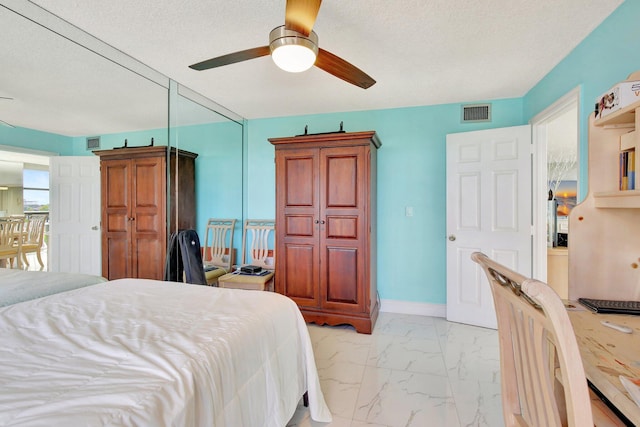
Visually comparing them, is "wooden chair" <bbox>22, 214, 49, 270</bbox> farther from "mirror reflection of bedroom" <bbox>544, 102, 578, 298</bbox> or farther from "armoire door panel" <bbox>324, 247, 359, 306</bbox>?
"mirror reflection of bedroom" <bbox>544, 102, 578, 298</bbox>

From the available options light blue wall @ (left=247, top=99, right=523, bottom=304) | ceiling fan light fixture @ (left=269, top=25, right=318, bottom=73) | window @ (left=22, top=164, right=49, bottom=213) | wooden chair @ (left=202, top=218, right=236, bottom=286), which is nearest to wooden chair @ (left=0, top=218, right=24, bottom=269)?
window @ (left=22, top=164, right=49, bottom=213)

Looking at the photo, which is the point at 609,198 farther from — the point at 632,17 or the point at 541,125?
the point at 541,125

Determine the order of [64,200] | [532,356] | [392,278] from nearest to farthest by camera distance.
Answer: [532,356] → [64,200] → [392,278]

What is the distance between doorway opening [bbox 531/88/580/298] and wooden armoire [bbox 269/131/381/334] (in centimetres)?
149

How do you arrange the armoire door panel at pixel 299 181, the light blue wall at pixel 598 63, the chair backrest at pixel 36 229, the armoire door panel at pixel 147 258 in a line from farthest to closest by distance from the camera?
1. the armoire door panel at pixel 299 181
2. the armoire door panel at pixel 147 258
3. the chair backrest at pixel 36 229
4. the light blue wall at pixel 598 63

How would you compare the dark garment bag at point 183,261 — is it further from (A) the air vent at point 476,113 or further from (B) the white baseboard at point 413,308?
(A) the air vent at point 476,113

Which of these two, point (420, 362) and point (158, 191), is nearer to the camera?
point (420, 362)

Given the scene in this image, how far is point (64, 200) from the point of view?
6.43 ft

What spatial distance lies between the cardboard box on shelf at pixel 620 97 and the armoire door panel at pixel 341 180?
176 centimetres

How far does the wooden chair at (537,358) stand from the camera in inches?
23.0

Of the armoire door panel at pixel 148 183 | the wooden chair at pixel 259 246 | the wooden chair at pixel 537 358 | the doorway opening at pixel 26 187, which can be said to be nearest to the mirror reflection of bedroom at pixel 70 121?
the doorway opening at pixel 26 187

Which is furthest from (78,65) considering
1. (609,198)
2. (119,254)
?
(609,198)

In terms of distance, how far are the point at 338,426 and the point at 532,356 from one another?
1.25 metres

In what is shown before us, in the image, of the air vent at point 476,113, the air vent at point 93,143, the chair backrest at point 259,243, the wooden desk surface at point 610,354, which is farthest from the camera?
the chair backrest at point 259,243
